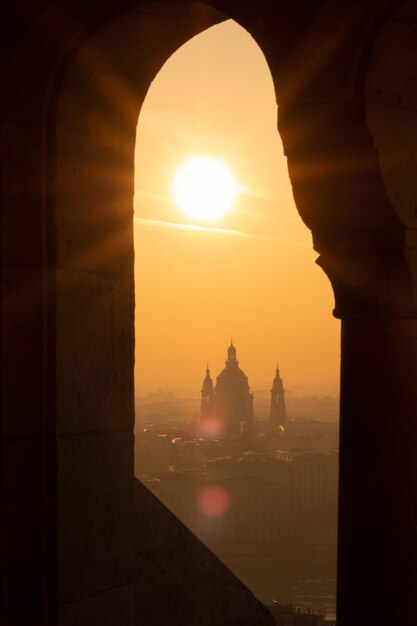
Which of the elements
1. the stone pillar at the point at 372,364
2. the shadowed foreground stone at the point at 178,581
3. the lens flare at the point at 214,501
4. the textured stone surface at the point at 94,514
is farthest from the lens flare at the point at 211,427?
the stone pillar at the point at 372,364

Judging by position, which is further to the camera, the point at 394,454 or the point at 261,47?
the point at 261,47

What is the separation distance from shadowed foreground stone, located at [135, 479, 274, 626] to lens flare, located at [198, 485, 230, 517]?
101 metres

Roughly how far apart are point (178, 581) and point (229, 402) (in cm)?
13562

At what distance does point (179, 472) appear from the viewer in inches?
4203

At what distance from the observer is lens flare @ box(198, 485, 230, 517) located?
104812 mm

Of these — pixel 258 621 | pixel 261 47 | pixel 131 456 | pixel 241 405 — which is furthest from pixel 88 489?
pixel 241 405

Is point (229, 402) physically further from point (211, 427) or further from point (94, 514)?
point (94, 514)

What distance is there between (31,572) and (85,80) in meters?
1.71

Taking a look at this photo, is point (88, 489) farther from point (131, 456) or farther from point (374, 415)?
point (374, 415)

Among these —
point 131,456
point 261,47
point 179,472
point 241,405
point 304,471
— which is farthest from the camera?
point 241,405

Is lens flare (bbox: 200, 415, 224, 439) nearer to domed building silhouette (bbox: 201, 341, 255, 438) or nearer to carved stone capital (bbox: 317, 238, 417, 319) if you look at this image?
domed building silhouette (bbox: 201, 341, 255, 438)

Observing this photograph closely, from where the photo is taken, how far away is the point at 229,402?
459ft

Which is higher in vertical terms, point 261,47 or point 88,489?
point 261,47

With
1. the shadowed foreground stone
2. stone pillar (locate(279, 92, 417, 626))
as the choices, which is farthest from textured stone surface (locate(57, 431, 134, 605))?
stone pillar (locate(279, 92, 417, 626))
